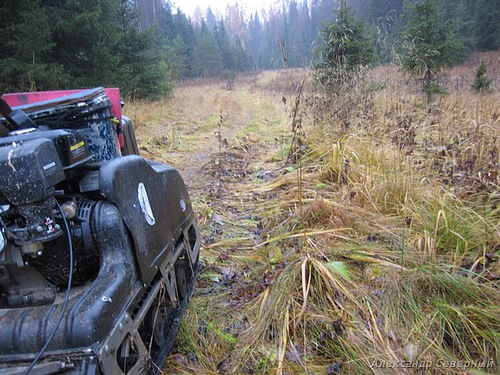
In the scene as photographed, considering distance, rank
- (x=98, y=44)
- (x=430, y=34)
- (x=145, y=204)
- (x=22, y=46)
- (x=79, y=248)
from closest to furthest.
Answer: (x=79, y=248), (x=145, y=204), (x=22, y=46), (x=98, y=44), (x=430, y=34)

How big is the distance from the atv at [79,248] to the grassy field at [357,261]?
516mm

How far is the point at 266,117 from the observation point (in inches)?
424

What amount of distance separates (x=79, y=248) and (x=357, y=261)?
5.66 feet

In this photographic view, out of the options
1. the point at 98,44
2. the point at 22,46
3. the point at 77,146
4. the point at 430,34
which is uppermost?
the point at 98,44

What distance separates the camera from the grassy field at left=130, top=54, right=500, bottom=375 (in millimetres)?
1788

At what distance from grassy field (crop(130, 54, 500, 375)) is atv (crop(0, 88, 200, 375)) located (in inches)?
20.3

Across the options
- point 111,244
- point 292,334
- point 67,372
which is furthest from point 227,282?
point 67,372

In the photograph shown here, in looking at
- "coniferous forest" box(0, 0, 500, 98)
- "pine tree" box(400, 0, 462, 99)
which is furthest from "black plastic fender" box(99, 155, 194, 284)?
"pine tree" box(400, 0, 462, 99)

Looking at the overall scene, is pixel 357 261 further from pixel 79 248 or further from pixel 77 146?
pixel 77 146

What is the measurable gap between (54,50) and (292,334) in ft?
31.1

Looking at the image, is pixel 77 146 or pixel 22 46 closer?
pixel 77 146

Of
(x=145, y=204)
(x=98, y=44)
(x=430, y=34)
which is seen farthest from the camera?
(x=430, y=34)

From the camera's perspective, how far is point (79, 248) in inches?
59.7

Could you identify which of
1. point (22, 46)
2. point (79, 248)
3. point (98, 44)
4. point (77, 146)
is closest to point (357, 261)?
point (79, 248)
